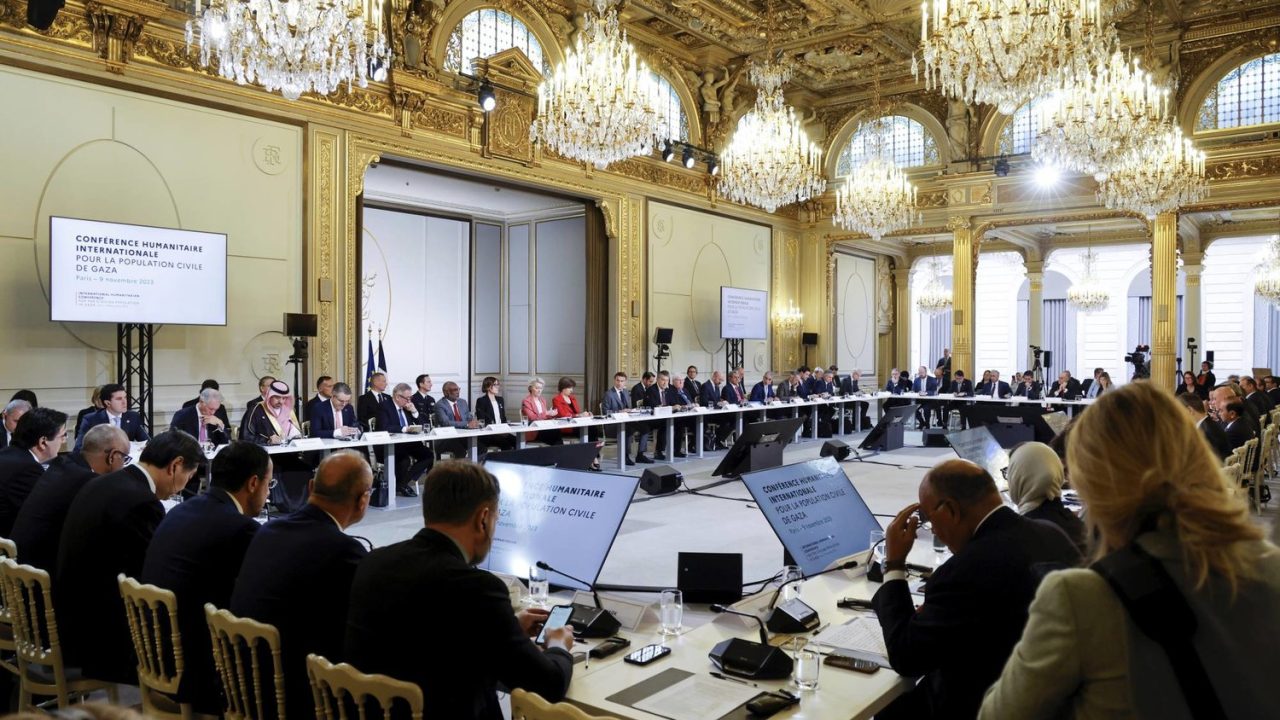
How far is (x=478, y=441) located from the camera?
9.33 meters

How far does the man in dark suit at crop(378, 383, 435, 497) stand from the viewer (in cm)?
864

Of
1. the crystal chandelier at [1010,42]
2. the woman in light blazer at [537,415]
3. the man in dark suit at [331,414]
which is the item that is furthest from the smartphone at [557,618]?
the woman in light blazer at [537,415]

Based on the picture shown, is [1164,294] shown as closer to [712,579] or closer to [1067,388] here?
[1067,388]

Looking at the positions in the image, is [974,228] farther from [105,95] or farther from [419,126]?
[105,95]

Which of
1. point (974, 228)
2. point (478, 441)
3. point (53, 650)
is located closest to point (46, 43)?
point (478, 441)

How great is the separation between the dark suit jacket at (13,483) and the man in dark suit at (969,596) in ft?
12.5

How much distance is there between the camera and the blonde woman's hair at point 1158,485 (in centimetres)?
123

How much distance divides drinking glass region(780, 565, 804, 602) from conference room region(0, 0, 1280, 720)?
0.18 ft

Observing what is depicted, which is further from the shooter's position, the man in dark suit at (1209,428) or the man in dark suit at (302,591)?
the man in dark suit at (1209,428)

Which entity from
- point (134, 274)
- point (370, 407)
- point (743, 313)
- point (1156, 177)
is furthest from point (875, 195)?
point (134, 274)

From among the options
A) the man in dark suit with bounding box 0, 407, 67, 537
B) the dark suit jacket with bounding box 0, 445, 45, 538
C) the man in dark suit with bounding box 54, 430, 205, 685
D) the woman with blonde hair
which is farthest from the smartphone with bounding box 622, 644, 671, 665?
the dark suit jacket with bounding box 0, 445, 45, 538

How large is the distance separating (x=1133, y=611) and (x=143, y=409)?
8.48m

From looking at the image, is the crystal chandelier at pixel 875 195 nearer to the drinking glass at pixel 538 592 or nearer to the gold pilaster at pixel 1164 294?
the gold pilaster at pixel 1164 294

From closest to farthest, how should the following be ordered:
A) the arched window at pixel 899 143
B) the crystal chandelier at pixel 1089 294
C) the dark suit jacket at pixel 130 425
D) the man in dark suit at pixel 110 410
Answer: the man in dark suit at pixel 110 410
the dark suit jacket at pixel 130 425
the arched window at pixel 899 143
the crystal chandelier at pixel 1089 294
